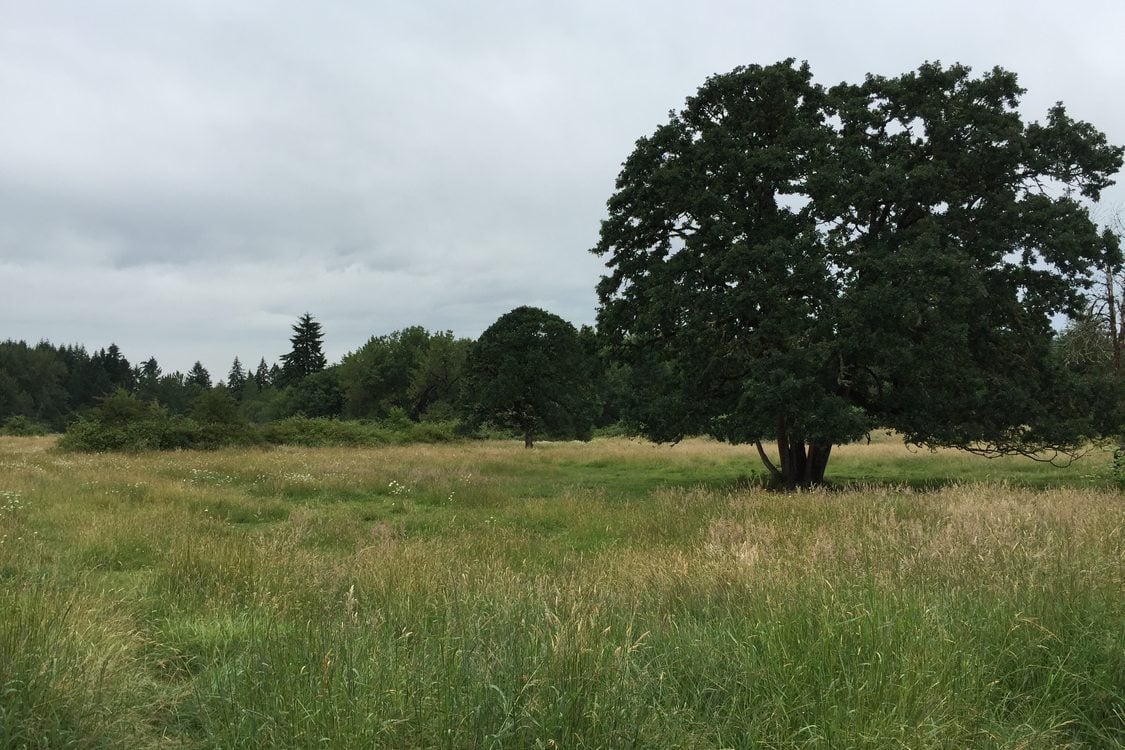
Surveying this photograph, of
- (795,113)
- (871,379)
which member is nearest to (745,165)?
(795,113)

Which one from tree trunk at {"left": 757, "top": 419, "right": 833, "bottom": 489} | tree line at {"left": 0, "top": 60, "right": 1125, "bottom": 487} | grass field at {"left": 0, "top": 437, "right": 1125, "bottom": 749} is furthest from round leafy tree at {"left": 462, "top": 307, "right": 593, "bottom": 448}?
grass field at {"left": 0, "top": 437, "right": 1125, "bottom": 749}

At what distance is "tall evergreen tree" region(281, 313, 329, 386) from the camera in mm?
106438

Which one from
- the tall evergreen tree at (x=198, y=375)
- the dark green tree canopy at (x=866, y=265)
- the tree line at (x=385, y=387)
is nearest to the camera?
the dark green tree canopy at (x=866, y=265)

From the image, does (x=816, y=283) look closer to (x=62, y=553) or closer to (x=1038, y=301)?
(x=1038, y=301)

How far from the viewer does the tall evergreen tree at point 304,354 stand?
106m

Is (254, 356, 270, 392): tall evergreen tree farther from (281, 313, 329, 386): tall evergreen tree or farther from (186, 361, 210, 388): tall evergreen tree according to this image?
(281, 313, 329, 386): tall evergreen tree

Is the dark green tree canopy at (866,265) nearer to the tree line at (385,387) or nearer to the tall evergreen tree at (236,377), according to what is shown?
the tree line at (385,387)

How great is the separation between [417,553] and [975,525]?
617cm

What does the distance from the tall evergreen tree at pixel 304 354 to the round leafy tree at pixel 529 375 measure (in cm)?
6733

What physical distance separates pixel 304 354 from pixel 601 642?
11276 cm

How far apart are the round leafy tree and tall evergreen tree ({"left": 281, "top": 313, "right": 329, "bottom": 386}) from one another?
221 feet

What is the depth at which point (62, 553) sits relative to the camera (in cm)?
807

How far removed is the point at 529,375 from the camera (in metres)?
45.8

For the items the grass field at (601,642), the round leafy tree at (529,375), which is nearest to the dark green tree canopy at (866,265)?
the grass field at (601,642)
